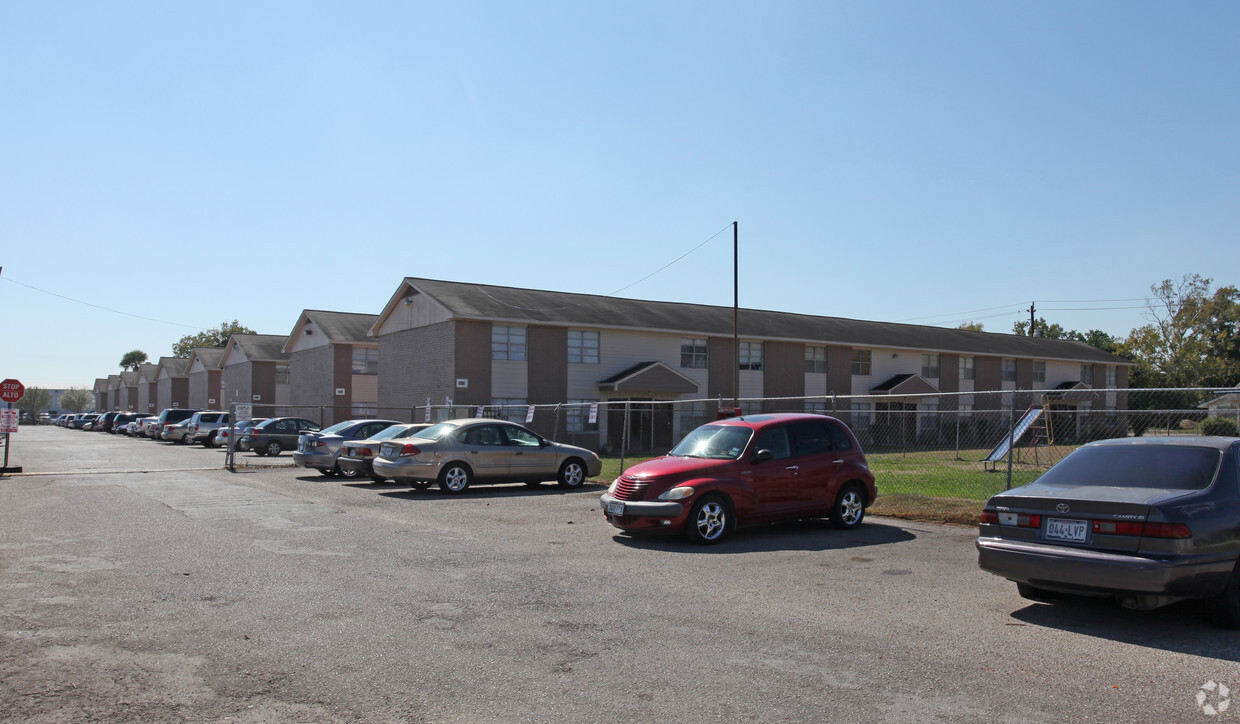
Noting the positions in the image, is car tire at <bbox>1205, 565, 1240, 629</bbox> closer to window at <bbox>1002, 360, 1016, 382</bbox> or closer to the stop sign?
the stop sign

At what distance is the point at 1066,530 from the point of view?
680 centimetres

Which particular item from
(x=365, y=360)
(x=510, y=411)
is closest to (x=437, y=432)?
(x=510, y=411)

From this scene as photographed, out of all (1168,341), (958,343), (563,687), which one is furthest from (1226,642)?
(1168,341)

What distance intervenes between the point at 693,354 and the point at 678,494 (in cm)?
2748

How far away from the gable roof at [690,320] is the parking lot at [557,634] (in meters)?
22.2

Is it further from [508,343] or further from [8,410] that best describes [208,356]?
[8,410]

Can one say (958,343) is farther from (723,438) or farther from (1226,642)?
(1226,642)

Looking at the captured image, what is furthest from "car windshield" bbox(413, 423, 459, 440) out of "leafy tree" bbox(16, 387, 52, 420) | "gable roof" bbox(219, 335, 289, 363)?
"leafy tree" bbox(16, 387, 52, 420)

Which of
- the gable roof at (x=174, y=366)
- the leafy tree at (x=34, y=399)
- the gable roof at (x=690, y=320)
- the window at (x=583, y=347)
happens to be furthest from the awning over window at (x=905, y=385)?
the leafy tree at (x=34, y=399)

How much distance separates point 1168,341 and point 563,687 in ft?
253

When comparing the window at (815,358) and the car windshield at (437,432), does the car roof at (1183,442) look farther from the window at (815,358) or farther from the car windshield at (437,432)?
the window at (815,358)

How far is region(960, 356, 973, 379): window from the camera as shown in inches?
1873

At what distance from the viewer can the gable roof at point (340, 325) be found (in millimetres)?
43188

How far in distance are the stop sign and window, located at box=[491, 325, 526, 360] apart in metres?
14.8
